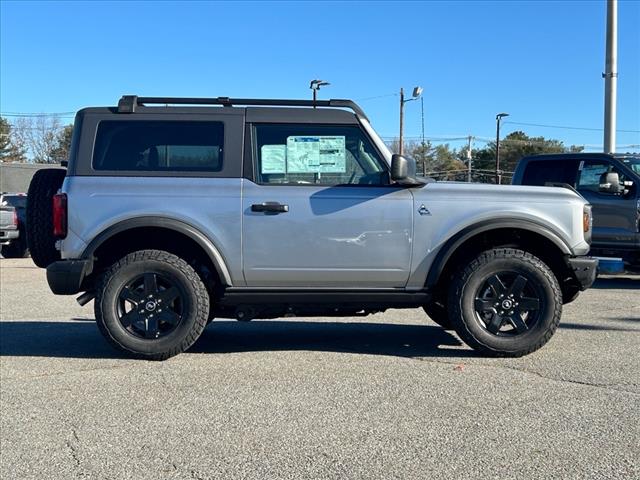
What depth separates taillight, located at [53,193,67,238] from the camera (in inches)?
215

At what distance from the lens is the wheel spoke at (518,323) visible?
5.66 m

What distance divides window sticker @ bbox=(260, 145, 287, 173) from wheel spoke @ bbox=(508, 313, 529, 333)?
92.4 inches

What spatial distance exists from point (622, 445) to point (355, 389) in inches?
72.2

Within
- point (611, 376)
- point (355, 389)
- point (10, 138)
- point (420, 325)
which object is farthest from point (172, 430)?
point (10, 138)

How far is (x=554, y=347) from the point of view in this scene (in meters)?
6.10

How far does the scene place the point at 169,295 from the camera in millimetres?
5629

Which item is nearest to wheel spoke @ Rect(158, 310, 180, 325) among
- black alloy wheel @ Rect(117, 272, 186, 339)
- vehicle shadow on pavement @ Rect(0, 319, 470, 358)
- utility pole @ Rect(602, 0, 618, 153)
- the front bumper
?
black alloy wheel @ Rect(117, 272, 186, 339)

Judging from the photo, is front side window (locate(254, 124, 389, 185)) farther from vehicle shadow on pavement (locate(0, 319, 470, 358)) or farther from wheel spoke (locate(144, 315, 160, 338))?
vehicle shadow on pavement (locate(0, 319, 470, 358))

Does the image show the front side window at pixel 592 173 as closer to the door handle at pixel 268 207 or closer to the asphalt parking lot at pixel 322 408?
the asphalt parking lot at pixel 322 408

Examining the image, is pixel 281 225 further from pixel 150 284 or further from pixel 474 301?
pixel 474 301

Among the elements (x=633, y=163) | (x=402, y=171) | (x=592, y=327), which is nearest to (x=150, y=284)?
(x=402, y=171)

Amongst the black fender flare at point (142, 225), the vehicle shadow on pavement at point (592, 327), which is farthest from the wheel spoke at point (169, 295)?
the vehicle shadow on pavement at point (592, 327)

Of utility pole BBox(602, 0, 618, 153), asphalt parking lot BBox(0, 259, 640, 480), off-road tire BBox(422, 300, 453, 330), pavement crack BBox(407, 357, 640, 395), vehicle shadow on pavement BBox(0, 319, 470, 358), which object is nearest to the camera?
asphalt parking lot BBox(0, 259, 640, 480)

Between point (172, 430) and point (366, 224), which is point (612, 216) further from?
point (172, 430)
